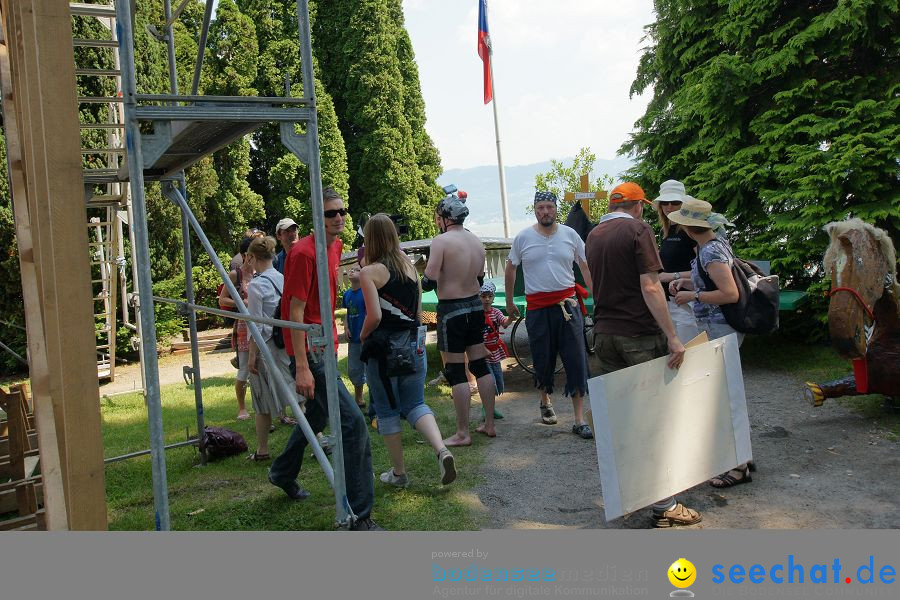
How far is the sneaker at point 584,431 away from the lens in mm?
6332

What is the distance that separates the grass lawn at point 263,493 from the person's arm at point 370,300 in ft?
3.74

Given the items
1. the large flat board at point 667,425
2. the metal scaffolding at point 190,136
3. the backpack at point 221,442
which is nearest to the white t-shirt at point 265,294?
the backpack at point 221,442

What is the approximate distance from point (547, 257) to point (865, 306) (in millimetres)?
2358

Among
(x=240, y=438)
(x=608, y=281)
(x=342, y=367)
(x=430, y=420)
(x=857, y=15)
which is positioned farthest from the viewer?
(x=342, y=367)

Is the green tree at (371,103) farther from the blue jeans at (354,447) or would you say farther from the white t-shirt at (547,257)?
the blue jeans at (354,447)

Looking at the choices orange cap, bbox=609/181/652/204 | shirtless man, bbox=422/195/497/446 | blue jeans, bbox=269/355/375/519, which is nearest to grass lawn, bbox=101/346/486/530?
blue jeans, bbox=269/355/375/519

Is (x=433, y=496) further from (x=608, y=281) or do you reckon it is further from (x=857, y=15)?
(x=857, y=15)

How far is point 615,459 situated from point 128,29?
309cm

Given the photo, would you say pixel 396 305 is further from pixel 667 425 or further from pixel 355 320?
pixel 667 425

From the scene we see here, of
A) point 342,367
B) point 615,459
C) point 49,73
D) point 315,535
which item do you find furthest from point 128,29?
point 342,367

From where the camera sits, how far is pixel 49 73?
11.8 ft

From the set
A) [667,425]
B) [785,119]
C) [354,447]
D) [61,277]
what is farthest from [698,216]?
[785,119]

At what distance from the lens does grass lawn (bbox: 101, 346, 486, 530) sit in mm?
4805

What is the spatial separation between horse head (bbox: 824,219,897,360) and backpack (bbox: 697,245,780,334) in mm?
1001
